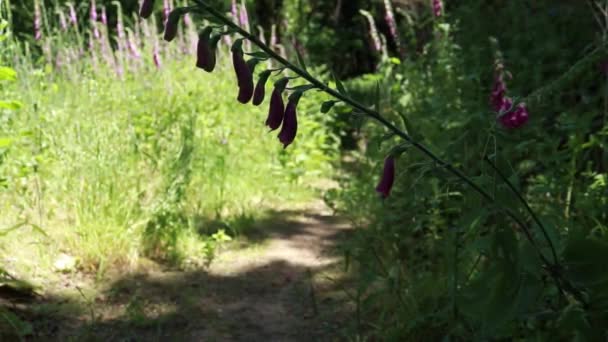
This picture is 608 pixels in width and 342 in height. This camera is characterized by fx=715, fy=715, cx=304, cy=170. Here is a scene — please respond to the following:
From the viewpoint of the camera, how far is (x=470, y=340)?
2.61m

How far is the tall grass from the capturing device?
4023 mm

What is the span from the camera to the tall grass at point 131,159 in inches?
158

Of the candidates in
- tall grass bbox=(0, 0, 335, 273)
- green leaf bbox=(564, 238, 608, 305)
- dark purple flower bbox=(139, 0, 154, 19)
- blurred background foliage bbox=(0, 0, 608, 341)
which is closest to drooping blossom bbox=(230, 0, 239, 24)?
tall grass bbox=(0, 0, 335, 273)

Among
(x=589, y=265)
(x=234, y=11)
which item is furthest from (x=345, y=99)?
(x=234, y=11)

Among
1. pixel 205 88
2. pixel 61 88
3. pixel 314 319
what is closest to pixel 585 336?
pixel 314 319

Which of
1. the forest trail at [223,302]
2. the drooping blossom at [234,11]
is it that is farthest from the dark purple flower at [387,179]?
the drooping blossom at [234,11]

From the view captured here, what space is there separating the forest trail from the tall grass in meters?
0.26

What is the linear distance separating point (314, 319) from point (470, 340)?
A: 1.09 m

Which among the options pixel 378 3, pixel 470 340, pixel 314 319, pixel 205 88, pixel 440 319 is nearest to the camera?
pixel 470 340

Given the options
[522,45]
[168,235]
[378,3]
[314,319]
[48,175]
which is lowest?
[314,319]

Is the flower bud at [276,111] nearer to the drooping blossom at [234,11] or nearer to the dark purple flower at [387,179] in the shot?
the dark purple flower at [387,179]

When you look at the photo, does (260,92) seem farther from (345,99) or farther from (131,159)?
(131,159)

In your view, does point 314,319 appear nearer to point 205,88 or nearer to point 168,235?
point 168,235

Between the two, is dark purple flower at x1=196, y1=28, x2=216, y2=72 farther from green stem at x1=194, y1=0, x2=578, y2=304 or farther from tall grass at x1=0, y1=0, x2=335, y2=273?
tall grass at x1=0, y1=0, x2=335, y2=273
